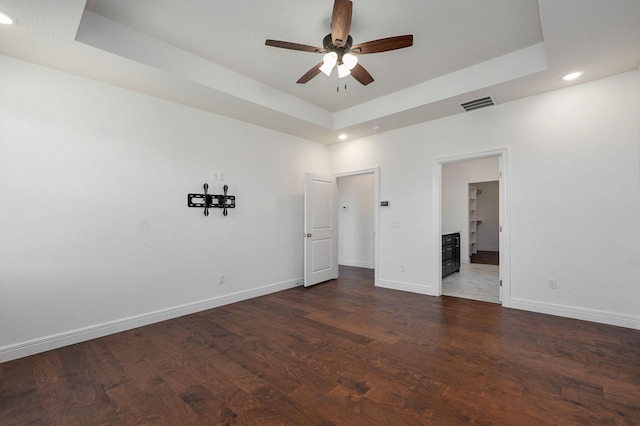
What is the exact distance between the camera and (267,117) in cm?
418

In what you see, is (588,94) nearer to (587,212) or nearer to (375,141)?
(587,212)

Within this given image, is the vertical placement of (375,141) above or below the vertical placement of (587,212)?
above

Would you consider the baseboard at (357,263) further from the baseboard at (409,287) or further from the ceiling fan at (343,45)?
the ceiling fan at (343,45)

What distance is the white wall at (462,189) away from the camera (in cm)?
724

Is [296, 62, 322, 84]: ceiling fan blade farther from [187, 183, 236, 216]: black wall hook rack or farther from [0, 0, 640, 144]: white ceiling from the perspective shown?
[187, 183, 236, 216]: black wall hook rack

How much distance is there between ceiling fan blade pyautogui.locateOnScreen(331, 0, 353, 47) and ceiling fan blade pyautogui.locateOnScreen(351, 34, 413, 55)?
6.2 inches

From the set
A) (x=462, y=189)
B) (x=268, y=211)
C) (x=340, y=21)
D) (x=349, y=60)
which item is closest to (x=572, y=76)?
(x=349, y=60)

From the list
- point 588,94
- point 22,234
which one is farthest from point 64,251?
point 588,94

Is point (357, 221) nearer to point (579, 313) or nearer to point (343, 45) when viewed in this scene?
point (579, 313)

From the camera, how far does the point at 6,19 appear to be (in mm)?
2131

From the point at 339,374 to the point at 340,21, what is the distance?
2.73 metres

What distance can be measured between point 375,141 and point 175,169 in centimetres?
334

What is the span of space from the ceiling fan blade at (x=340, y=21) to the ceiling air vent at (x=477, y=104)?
228cm

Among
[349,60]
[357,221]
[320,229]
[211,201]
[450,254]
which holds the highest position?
[349,60]
